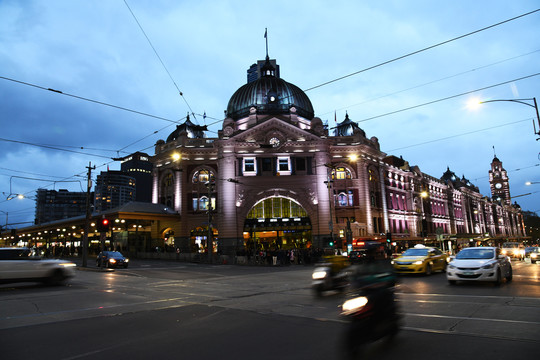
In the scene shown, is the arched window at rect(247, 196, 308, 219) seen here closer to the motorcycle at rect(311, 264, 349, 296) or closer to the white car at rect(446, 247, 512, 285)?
the white car at rect(446, 247, 512, 285)

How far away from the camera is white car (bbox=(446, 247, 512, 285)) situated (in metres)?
13.7

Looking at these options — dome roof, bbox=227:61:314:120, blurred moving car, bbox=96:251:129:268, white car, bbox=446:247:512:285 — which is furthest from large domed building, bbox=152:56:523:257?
white car, bbox=446:247:512:285

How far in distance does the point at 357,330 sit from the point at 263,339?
1.94 m

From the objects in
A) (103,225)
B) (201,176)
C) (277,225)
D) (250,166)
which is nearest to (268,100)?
(250,166)

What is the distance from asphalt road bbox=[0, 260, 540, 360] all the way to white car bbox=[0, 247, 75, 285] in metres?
3.11

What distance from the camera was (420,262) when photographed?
18312 mm

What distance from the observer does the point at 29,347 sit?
21.2 feet

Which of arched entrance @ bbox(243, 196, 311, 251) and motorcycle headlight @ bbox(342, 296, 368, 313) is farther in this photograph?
arched entrance @ bbox(243, 196, 311, 251)

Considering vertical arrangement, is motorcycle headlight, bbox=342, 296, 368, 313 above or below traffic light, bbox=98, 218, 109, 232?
below

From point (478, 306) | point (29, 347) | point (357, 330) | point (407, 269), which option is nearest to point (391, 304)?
point (357, 330)

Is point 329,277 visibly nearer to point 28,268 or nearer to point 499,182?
point 28,268

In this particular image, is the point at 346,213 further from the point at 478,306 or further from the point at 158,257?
the point at 478,306

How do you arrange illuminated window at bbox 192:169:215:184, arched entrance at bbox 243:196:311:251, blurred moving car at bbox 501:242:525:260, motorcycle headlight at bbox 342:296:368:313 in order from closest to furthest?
motorcycle headlight at bbox 342:296:368:313 → blurred moving car at bbox 501:242:525:260 → arched entrance at bbox 243:196:311:251 → illuminated window at bbox 192:169:215:184

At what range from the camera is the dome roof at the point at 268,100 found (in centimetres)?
5803
